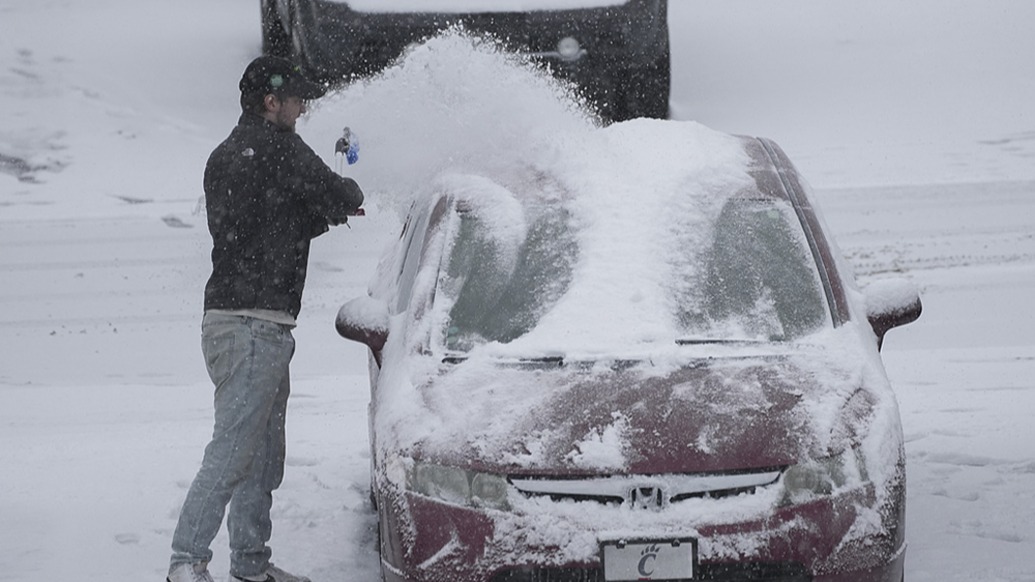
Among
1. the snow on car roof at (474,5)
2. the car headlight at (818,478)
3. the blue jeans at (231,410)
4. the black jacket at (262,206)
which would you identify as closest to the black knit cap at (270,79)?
the black jacket at (262,206)

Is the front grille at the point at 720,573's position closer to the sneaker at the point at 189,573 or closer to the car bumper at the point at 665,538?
the car bumper at the point at 665,538

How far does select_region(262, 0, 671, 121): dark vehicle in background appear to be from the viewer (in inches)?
383

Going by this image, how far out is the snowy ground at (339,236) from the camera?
18.8 feet

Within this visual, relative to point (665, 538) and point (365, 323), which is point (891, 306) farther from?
point (365, 323)

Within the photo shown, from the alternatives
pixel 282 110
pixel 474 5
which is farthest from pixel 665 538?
pixel 474 5

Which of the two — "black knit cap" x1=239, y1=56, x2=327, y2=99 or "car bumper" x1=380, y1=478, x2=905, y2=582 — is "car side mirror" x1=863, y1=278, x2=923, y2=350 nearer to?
"car bumper" x1=380, y1=478, x2=905, y2=582

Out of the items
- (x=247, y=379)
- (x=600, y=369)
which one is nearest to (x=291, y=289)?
(x=247, y=379)

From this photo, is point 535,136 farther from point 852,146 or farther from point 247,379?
point 852,146

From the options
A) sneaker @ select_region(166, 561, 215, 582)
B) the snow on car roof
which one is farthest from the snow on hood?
the snow on car roof

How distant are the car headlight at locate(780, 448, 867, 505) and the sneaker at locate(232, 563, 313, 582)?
1707 millimetres

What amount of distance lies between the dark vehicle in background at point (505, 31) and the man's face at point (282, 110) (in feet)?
16.4

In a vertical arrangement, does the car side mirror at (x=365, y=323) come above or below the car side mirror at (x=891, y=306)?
below

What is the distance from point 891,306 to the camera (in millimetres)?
4758

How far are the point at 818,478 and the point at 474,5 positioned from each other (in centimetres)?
639
